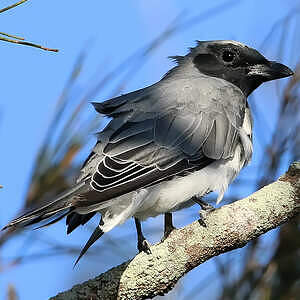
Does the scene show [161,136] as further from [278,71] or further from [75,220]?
[278,71]

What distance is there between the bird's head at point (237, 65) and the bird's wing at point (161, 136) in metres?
0.30

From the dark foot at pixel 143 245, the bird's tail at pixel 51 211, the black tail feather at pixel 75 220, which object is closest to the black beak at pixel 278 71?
the dark foot at pixel 143 245

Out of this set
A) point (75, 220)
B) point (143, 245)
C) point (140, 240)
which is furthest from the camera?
point (140, 240)

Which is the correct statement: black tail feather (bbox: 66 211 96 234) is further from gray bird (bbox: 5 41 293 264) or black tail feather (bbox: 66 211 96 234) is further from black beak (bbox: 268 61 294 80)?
black beak (bbox: 268 61 294 80)

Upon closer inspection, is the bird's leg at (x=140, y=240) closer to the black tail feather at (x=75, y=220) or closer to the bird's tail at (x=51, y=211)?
the black tail feather at (x=75, y=220)

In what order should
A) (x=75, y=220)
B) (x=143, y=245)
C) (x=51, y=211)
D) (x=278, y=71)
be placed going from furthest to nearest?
(x=278, y=71), (x=143, y=245), (x=75, y=220), (x=51, y=211)

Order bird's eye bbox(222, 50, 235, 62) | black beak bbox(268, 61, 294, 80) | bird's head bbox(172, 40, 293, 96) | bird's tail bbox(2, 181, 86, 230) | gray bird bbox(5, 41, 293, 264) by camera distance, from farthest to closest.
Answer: bird's eye bbox(222, 50, 235, 62)
bird's head bbox(172, 40, 293, 96)
black beak bbox(268, 61, 294, 80)
gray bird bbox(5, 41, 293, 264)
bird's tail bbox(2, 181, 86, 230)

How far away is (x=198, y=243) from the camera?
7.93 ft

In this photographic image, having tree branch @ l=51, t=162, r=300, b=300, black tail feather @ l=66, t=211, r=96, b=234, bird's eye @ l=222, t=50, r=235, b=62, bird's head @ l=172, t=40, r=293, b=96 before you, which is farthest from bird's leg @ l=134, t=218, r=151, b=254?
bird's eye @ l=222, t=50, r=235, b=62

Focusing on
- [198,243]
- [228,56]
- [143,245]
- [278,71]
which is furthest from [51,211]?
[228,56]

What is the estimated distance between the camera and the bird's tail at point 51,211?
2184 millimetres

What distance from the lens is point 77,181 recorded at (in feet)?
9.30

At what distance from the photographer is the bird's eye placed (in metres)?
4.13

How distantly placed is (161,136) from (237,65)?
1.09m
